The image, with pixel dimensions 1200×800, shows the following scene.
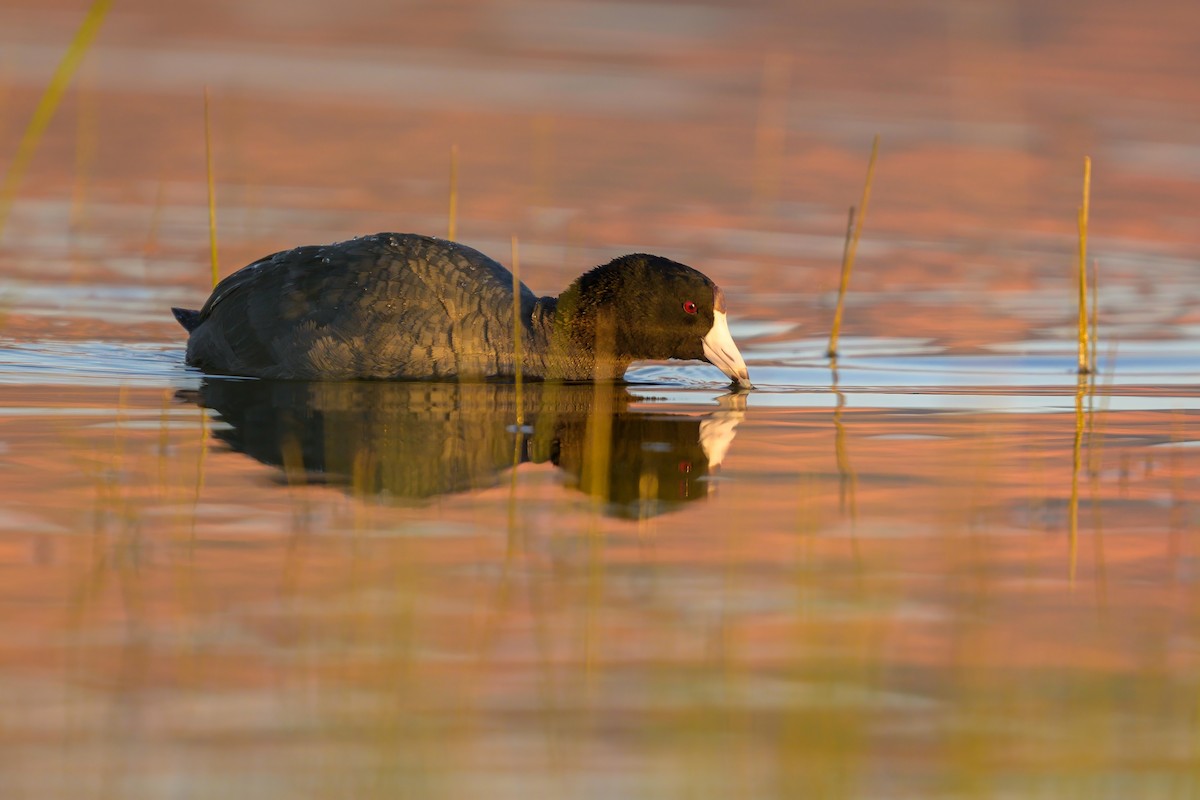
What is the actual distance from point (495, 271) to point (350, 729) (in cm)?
524

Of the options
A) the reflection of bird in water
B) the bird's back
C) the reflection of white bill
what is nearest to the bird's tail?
the bird's back

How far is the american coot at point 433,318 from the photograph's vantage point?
28.9 feet

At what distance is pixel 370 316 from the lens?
8773 mm

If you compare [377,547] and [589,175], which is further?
[589,175]

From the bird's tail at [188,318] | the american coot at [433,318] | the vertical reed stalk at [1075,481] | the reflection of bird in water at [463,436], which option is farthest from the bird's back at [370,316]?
the vertical reed stalk at [1075,481]

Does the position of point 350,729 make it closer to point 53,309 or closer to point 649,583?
point 649,583

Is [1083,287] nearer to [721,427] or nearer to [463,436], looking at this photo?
[721,427]

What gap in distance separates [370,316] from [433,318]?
0.27m

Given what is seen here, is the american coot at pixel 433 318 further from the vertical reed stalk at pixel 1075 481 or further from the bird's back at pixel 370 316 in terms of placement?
the vertical reed stalk at pixel 1075 481

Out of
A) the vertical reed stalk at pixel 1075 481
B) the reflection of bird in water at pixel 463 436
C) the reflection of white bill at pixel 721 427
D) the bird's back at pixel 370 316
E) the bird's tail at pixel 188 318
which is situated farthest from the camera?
the bird's tail at pixel 188 318

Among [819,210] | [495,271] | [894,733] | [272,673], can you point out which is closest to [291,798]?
[272,673]

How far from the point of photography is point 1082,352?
365 inches

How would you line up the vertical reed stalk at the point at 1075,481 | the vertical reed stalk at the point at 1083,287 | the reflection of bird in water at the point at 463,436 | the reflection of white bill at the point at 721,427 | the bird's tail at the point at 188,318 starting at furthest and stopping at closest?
1. the bird's tail at the point at 188,318
2. the vertical reed stalk at the point at 1083,287
3. the reflection of white bill at the point at 721,427
4. the reflection of bird in water at the point at 463,436
5. the vertical reed stalk at the point at 1075,481

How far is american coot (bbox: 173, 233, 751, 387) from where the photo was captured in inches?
347
